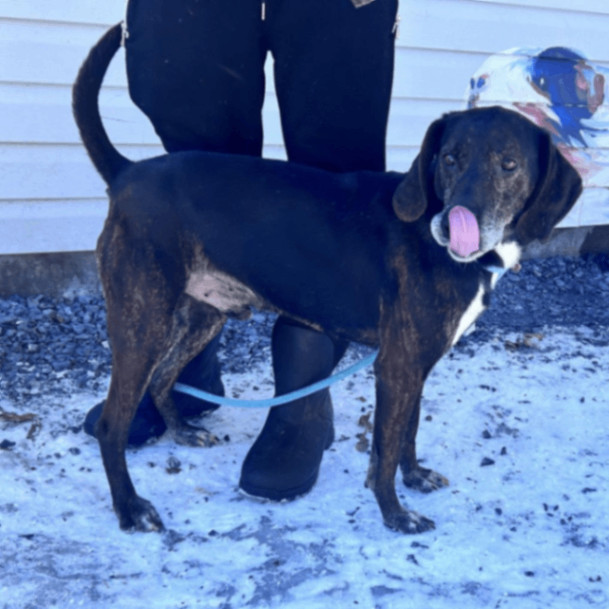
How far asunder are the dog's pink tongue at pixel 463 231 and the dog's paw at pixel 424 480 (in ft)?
2.93

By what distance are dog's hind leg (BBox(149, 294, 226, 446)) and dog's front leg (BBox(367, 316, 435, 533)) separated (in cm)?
68

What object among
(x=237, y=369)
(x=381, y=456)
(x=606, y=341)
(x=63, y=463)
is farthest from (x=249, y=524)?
(x=606, y=341)

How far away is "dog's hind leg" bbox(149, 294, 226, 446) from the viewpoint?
2688 mm

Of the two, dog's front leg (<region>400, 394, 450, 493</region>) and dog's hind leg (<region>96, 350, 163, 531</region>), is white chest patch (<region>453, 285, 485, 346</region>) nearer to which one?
dog's front leg (<region>400, 394, 450, 493</region>)

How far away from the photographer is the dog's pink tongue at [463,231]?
2.05 m

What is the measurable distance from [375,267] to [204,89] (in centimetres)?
77

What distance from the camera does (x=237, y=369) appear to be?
140 inches

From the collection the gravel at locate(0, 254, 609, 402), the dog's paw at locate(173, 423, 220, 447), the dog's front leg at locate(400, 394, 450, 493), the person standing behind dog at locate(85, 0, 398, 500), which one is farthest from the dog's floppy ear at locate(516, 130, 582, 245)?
the gravel at locate(0, 254, 609, 402)

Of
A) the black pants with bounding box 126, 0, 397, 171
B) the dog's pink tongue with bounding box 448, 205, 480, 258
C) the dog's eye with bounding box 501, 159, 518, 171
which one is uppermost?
the black pants with bounding box 126, 0, 397, 171

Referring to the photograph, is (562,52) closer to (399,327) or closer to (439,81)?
(439,81)

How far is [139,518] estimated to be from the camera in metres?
2.32

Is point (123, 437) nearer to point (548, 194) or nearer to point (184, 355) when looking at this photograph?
point (184, 355)

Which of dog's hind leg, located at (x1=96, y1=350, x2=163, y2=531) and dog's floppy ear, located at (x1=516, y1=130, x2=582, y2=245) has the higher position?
dog's floppy ear, located at (x1=516, y1=130, x2=582, y2=245)

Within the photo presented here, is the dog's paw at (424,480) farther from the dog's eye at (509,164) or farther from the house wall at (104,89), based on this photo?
the house wall at (104,89)
